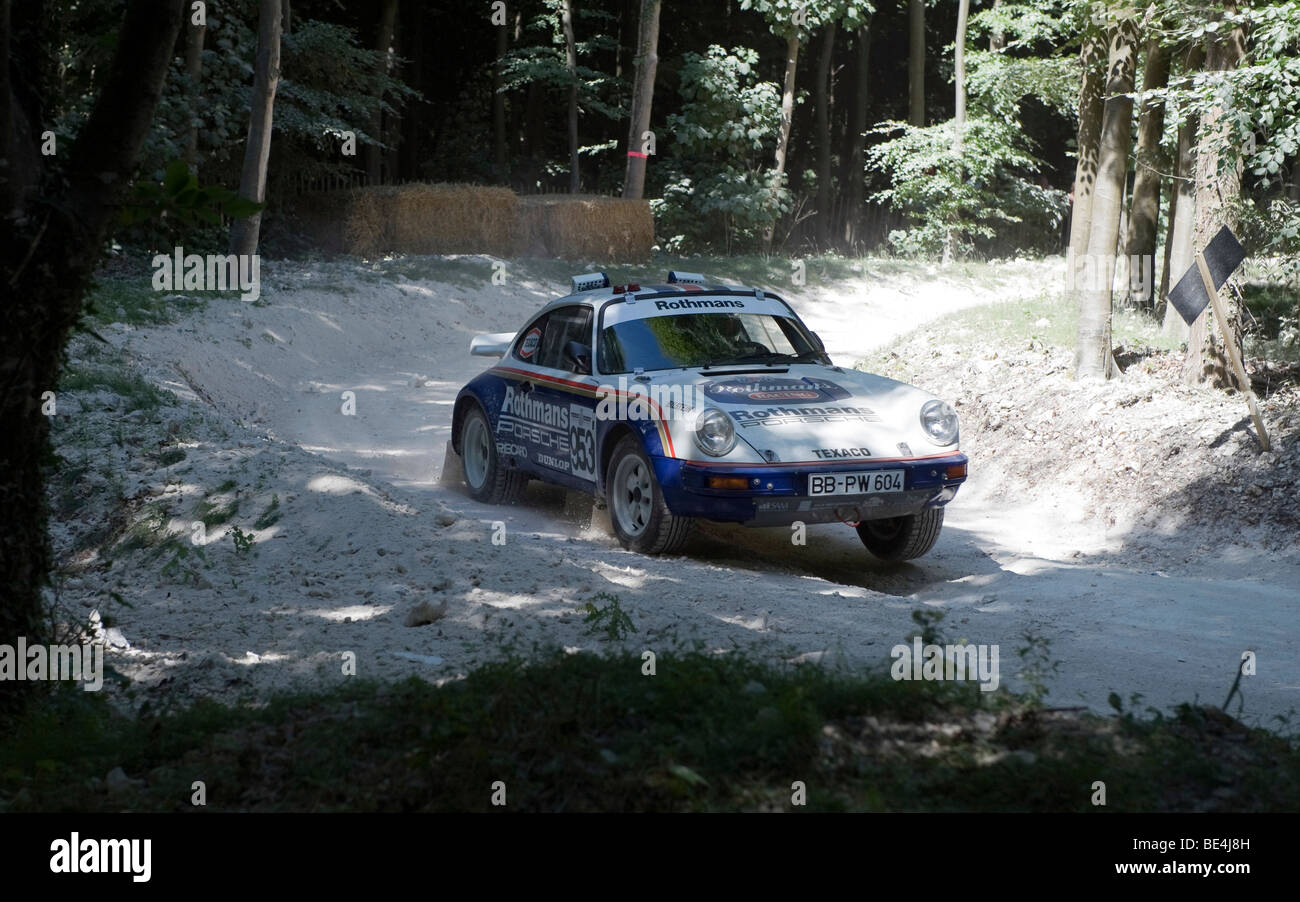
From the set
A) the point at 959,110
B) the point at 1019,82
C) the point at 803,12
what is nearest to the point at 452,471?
the point at 1019,82

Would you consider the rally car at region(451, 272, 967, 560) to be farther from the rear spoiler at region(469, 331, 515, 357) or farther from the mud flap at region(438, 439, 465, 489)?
the mud flap at region(438, 439, 465, 489)

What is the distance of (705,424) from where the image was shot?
8609 mm

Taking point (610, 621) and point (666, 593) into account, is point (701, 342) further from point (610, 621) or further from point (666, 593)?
point (610, 621)

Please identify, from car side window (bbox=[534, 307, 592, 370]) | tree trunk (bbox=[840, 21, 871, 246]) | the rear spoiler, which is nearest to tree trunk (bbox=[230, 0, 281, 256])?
the rear spoiler

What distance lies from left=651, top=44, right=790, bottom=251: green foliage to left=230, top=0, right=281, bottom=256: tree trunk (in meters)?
12.8

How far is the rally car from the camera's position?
28.2 feet

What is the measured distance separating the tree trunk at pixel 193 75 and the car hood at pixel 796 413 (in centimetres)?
1596

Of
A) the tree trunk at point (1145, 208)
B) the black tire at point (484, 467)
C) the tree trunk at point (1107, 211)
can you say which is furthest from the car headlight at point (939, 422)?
the tree trunk at point (1145, 208)

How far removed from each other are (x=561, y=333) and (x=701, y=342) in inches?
50.8

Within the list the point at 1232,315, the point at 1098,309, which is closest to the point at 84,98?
the point at 1098,309

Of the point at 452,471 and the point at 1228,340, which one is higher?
the point at 1228,340

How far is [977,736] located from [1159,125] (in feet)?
56.6

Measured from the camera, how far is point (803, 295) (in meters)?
27.5
